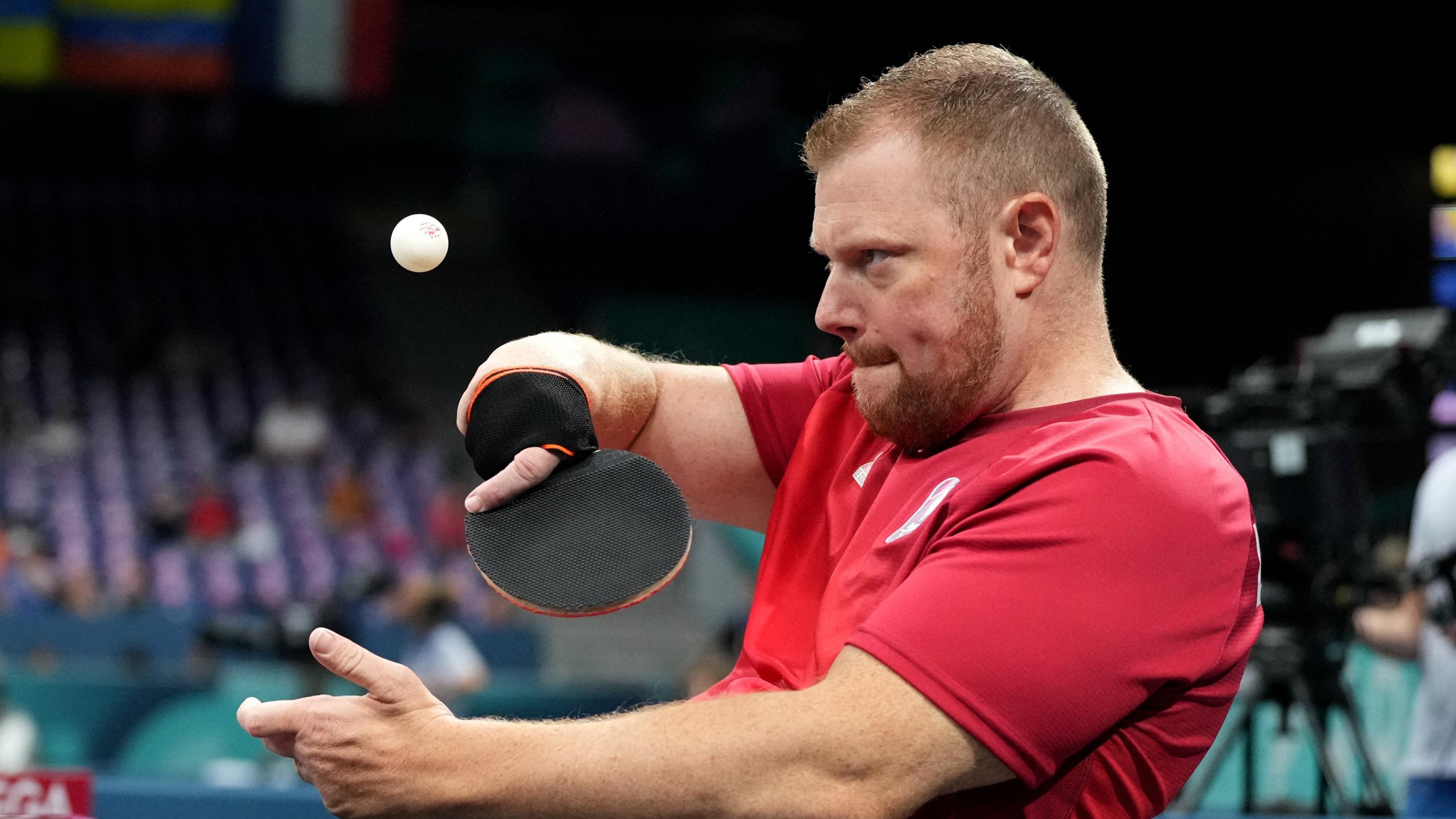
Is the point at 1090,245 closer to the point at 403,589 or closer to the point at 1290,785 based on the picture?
the point at 1290,785

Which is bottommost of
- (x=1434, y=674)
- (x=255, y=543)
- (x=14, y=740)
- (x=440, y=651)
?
(x=255, y=543)

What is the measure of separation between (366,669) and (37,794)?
67.8 inches

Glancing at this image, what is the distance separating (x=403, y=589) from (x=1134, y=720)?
881 centimetres

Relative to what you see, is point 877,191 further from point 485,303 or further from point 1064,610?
point 485,303

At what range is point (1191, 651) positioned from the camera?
152 centimetres

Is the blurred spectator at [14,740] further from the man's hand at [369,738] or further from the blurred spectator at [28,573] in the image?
the man's hand at [369,738]

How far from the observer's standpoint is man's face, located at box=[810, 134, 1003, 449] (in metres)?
1.68

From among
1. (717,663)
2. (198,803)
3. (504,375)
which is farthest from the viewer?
(717,663)

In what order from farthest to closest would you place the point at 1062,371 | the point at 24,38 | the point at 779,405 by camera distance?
1. the point at 24,38
2. the point at 779,405
3. the point at 1062,371

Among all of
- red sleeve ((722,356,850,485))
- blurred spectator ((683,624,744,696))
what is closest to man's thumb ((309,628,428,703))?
red sleeve ((722,356,850,485))

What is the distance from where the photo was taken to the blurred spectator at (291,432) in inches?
508

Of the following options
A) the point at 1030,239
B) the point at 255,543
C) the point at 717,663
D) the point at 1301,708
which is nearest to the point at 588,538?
the point at 1030,239

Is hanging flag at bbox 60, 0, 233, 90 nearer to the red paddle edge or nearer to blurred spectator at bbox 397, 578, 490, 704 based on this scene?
blurred spectator at bbox 397, 578, 490, 704

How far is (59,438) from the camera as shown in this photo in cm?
1231
